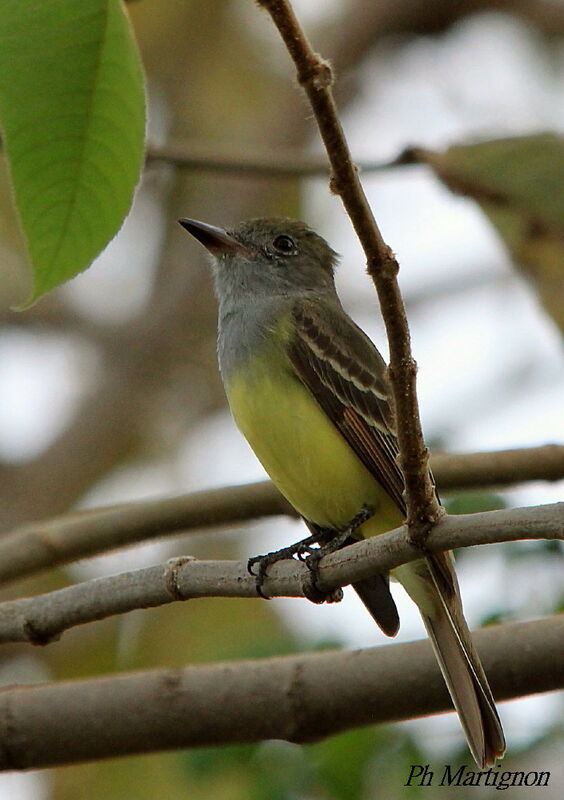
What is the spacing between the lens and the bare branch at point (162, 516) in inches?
152

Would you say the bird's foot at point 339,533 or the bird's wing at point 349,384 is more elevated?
the bird's wing at point 349,384

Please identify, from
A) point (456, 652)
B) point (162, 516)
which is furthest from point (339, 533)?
point (456, 652)

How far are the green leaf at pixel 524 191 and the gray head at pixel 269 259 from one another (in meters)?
1.02

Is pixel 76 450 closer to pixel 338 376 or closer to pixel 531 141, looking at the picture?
pixel 338 376

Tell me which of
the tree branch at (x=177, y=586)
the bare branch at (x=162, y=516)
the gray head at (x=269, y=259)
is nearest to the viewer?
the tree branch at (x=177, y=586)

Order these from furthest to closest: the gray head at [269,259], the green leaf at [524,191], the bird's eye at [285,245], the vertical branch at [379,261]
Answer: the bird's eye at [285,245]
the gray head at [269,259]
the green leaf at [524,191]
the vertical branch at [379,261]

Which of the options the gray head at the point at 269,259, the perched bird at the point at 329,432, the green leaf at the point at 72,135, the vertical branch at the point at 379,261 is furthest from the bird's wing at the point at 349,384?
the green leaf at the point at 72,135

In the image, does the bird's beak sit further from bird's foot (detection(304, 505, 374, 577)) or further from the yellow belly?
bird's foot (detection(304, 505, 374, 577))

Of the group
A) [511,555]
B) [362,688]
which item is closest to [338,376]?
[511,555]

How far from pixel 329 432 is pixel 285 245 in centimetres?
139

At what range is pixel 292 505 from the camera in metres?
4.23

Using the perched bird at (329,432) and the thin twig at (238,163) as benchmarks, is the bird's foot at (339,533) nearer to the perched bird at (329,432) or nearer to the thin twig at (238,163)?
the perched bird at (329,432)

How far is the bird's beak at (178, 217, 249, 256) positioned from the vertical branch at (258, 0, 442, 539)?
227 cm

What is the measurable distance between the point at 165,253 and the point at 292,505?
17.2ft
